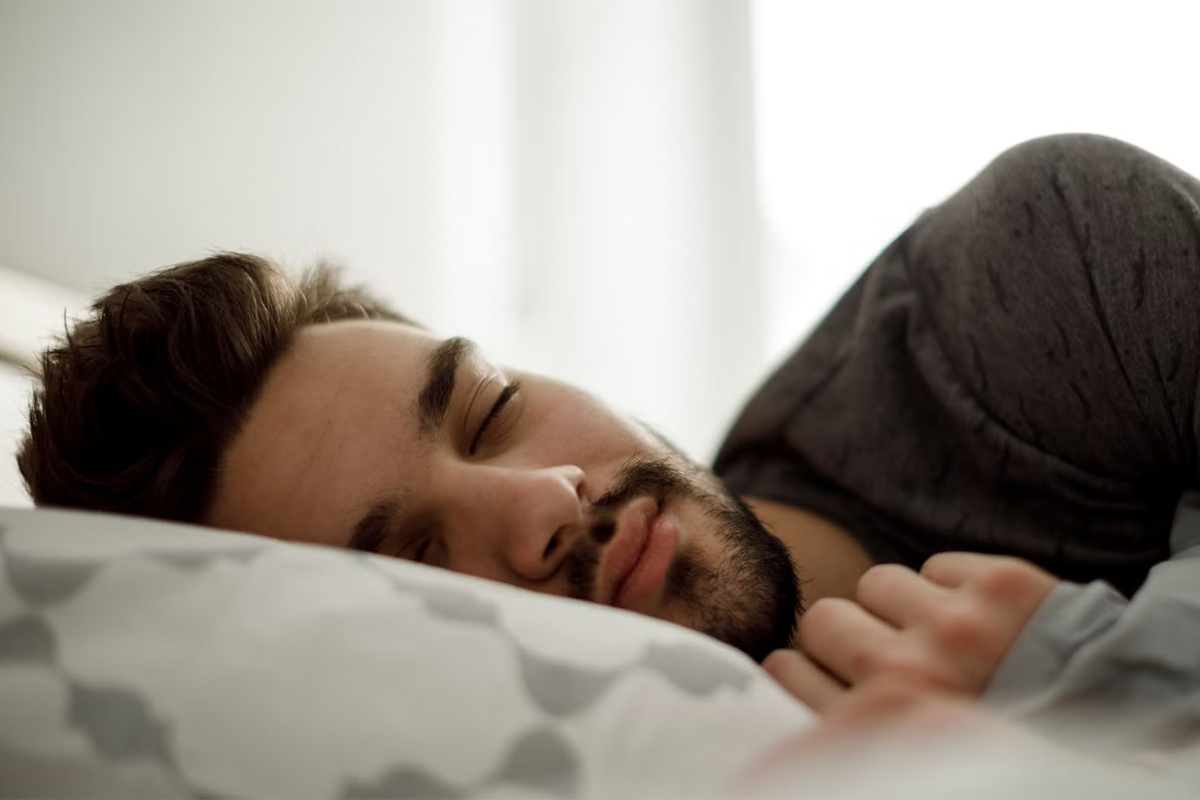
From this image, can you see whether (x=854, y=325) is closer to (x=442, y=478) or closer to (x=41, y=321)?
(x=442, y=478)

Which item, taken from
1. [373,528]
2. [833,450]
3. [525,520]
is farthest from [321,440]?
[833,450]

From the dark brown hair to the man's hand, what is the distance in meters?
0.54

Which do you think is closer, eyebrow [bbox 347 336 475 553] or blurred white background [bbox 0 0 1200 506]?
eyebrow [bbox 347 336 475 553]

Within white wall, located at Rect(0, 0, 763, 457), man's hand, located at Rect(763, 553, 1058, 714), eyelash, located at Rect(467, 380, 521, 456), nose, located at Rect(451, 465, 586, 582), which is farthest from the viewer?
white wall, located at Rect(0, 0, 763, 457)

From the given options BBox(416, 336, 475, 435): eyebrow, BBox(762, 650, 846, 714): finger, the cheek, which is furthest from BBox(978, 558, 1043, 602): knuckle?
BBox(416, 336, 475, 435): eyebrow

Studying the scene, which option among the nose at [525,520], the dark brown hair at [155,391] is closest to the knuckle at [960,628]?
the nose at [525,520]

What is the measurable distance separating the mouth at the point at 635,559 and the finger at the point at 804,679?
121 mm

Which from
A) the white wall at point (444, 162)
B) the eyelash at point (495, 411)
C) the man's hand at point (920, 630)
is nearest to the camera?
the man's hand at point (920, 630)

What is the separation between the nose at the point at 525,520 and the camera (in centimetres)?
67

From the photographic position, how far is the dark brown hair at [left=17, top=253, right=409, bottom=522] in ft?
2.59

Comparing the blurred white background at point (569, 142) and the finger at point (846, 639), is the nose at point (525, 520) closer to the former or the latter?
the finger at point (846, 639)

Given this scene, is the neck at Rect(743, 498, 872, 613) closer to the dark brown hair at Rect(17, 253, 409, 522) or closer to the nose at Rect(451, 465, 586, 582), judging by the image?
the nose at Rect(451, 465, 586, 582)

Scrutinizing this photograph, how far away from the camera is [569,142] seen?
7.78ft

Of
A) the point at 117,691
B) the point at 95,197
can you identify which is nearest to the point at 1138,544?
the point at 117,691
